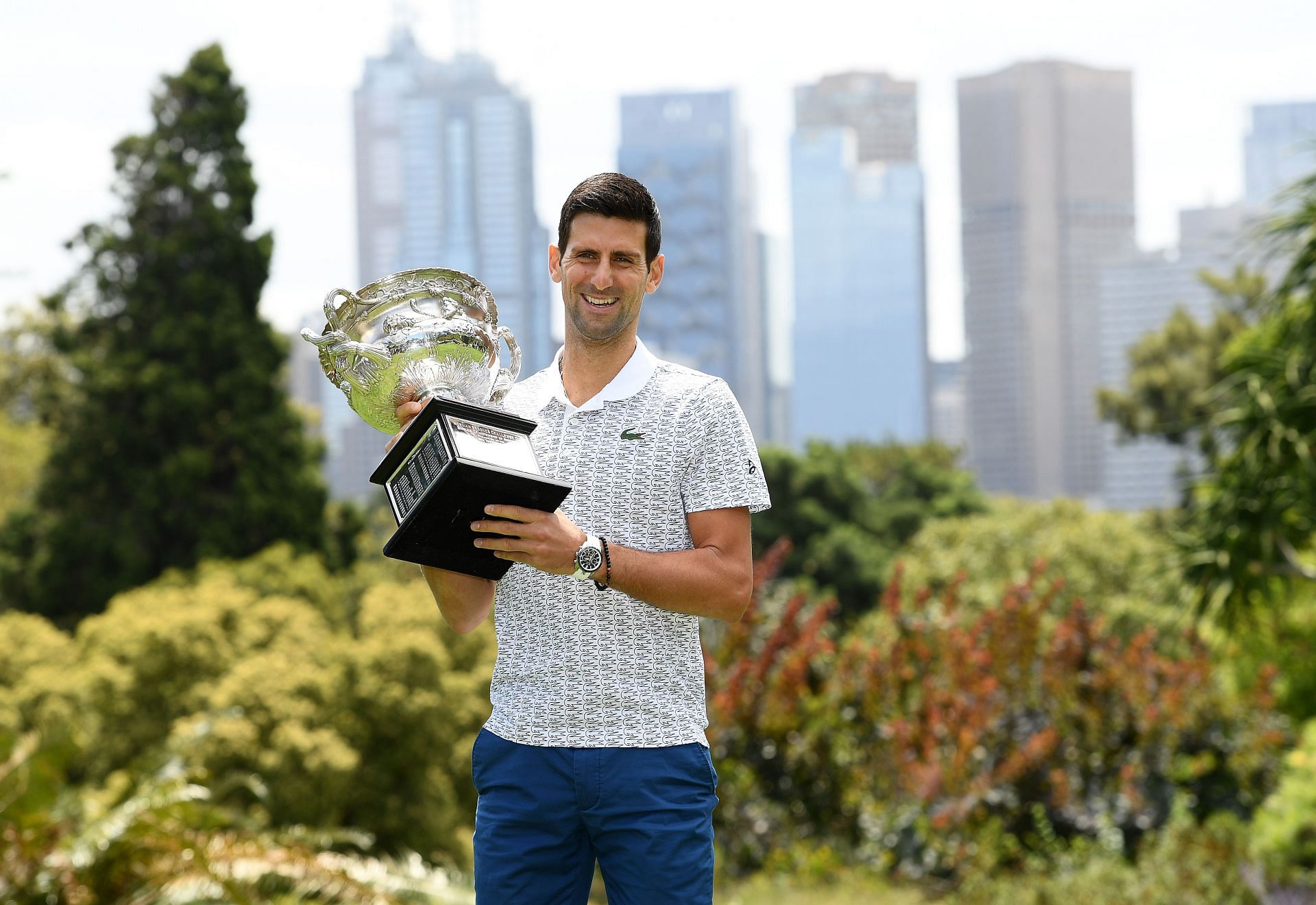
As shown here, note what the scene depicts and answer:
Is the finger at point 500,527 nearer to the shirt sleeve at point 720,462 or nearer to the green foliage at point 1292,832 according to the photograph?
the shirt sleeve at point 720,462

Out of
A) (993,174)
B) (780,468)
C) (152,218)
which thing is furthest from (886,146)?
(152,218)

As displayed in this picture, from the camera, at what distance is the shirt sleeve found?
1.96m

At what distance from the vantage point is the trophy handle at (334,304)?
6.79 feet

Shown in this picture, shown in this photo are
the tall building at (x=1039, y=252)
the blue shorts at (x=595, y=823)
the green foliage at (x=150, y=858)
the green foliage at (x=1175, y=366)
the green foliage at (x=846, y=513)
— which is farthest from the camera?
the tall building at (x=1039, y=252)

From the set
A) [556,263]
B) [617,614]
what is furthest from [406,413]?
[617,614]

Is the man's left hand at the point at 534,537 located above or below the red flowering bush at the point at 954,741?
above

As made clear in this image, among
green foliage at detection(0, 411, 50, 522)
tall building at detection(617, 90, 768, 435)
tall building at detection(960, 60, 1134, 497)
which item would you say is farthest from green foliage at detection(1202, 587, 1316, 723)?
tall building at detection(617, 90, 768, 435)

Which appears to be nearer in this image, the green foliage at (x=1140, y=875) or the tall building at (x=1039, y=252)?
the green foliage at (x=1140, y=875)

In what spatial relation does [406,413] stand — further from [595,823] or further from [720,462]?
[595,823]

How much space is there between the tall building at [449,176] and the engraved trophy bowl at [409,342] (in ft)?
425

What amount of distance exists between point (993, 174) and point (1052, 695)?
436ft

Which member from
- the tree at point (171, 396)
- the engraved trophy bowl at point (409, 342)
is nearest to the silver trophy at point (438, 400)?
the engraved trophy bowl at point (409, 342)

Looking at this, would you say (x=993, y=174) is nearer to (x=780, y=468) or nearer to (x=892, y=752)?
(x=780, y=468)

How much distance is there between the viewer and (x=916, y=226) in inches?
5935
